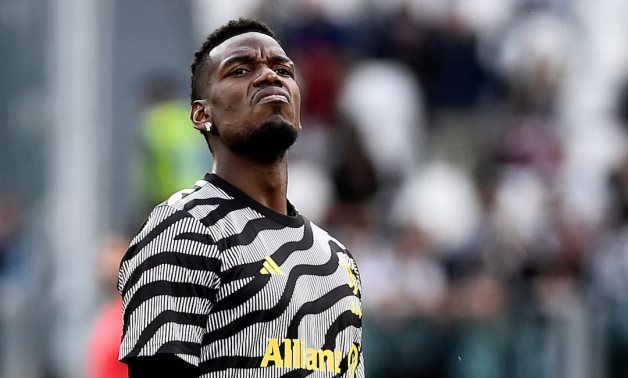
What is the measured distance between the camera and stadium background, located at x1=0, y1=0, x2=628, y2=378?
37.2 ft

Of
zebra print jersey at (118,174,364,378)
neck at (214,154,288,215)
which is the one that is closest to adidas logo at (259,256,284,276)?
zebra print jersey at (118,174,364,378)

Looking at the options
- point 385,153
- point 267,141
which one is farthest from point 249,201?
point 385,153

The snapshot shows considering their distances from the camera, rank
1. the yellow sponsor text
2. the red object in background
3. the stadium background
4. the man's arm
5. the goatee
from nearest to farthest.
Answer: the man's arm
the yellow sponsor text
the goatee
the red object in background
the stadium background

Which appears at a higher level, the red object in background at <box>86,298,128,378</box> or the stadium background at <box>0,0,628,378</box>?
the stadium background at <box>0,0,628,378</box>

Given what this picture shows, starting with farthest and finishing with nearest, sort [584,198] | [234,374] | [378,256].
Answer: [584,198]
[378,256]
[234,374]

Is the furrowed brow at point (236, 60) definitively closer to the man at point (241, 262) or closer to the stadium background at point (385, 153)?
the man at point (241, 262)

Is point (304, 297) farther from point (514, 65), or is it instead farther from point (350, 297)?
point (514, 65)

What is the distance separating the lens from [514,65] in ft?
45.6

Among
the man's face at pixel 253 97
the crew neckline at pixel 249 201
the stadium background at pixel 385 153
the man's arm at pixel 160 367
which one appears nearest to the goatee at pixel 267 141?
the man's face at pixel 253 97

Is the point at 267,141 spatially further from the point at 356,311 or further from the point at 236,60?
the point at 356,311

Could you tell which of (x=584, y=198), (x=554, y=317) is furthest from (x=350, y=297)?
(x=584, y=198)

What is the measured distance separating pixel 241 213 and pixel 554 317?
21.2ft

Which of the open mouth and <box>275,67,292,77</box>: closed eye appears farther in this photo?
Answer: <box>275,67,292,77</box>: closed eye

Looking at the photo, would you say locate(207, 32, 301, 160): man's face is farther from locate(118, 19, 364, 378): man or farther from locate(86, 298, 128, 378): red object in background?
locate(86, 298, 128, 378): red object in background
